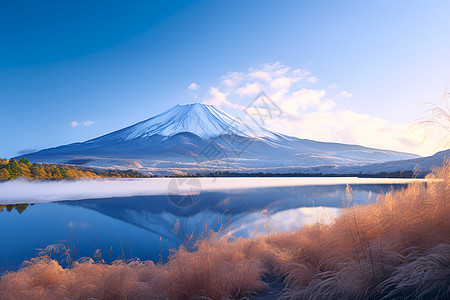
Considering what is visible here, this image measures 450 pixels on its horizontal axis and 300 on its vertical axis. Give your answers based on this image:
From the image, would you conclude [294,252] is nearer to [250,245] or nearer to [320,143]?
[250,245]

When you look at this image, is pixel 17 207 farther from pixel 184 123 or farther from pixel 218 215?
pixel 184 123

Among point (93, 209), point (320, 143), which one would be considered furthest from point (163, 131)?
point (93, 209)

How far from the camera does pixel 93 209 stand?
8945 millimetres

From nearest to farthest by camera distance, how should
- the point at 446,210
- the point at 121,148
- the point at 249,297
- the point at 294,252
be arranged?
1. the point at 249,297
2. the point at 446,210
3. the point at 294,252
4. the point at 121,148

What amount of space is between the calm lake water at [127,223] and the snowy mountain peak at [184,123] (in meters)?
64.2

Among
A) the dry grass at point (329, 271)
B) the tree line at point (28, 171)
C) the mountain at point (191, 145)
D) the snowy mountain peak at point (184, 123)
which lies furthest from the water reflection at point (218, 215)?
the snowy mountain peak at point (184, 123)

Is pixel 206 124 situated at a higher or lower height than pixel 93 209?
higher

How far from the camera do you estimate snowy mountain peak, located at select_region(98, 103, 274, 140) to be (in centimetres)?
8081

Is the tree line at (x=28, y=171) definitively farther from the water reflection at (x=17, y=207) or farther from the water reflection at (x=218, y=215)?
the water reflection at (x=218, y=215)

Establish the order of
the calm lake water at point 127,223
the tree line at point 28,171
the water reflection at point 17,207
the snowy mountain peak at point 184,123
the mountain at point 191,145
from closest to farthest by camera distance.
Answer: the calm lake water at point 127,223 < the water reflection at point 17,207 < the tree line at point 28,171 < the mountain at point 191,145 < the snowy mountain peak at point 184,123

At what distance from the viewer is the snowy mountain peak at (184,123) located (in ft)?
265

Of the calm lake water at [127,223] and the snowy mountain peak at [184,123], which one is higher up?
the snowy mountain peak at [184,123]

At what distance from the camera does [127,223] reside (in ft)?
→ 23.0

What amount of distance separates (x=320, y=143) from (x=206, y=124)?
40.9 m
